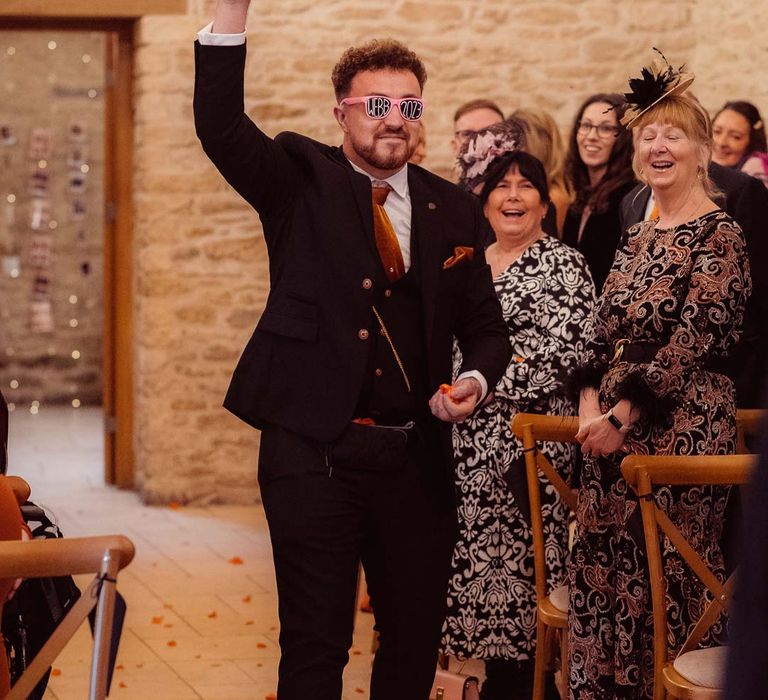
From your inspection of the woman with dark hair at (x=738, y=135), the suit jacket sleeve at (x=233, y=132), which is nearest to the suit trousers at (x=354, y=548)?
the suit jacket sleeve at (x=233, y=132)

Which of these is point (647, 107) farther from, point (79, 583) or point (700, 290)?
point (79, 583)

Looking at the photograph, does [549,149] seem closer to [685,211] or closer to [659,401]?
[685,211]

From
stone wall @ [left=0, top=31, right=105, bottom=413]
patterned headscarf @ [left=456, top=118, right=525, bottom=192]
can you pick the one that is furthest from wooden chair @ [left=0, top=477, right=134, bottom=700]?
stone wall @ [left=0, top=31, right=105, bottom=413]

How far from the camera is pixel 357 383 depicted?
105 inches

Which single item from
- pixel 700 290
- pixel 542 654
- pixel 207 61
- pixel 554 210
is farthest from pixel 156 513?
pixel 207 61

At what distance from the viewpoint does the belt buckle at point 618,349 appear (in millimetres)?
3400

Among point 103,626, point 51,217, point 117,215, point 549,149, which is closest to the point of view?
point 103,626

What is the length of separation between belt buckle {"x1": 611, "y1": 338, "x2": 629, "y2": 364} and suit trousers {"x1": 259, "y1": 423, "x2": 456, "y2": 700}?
2.57ft

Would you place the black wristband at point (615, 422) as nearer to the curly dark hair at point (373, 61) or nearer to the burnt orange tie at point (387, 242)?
the burnt orange tie at point (387, 242)

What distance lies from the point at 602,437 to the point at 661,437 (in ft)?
0.45

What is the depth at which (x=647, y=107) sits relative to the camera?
3.50 metres

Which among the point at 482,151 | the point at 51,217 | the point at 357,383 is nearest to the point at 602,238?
the point at 482,151

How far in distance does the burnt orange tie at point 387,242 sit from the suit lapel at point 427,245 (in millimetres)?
41

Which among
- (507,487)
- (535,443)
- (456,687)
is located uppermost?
(535,443)
